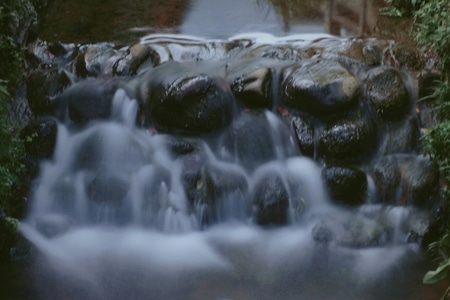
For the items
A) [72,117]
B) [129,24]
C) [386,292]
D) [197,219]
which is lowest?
[386,292]

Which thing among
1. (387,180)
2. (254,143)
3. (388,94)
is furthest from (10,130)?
(388,94)

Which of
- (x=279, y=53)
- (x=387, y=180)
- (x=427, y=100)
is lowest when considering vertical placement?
(x=387, y=180)

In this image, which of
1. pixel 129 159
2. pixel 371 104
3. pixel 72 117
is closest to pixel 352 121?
pixel 371 104

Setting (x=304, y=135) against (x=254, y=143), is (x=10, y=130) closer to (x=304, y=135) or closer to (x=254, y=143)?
(x=254, y=143)

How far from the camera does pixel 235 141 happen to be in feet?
21.4

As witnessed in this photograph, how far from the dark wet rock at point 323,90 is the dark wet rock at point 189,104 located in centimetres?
67

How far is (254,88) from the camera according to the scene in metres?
6.54

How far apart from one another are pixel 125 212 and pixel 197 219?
711 mm

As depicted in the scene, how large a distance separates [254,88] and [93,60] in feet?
5.89

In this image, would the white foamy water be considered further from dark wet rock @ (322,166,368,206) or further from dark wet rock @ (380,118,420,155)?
dark wet rock @ (380,118,420,155)

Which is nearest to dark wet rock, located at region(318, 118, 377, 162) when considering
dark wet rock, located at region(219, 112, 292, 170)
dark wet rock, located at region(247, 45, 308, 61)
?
dark wet rock, located at region(219, 112, 292, 170)

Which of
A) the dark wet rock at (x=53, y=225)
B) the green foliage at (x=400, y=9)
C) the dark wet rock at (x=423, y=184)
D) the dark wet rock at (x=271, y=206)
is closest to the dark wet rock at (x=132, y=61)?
the dark wet rock at (x=53, y=225)

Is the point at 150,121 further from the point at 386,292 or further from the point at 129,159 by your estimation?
the point at 386,292

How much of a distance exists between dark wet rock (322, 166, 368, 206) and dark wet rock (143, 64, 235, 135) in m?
1.19
